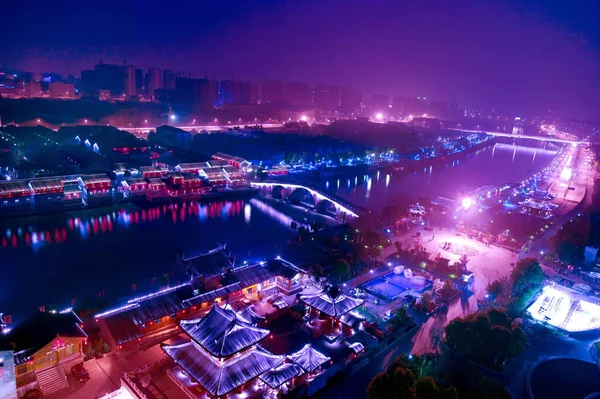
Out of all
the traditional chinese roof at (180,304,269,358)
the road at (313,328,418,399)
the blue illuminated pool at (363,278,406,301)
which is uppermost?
the traditional chinese roof at (180,304,269,358)

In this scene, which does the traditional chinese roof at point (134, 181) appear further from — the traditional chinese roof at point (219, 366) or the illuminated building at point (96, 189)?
the traditional chinese roof at point (219, 366)

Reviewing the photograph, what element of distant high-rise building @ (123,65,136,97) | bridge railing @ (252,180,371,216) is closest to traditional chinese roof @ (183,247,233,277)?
bridge railing @ (252,180,371,216)

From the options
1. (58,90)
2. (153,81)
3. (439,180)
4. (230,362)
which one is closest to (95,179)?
(230,362)

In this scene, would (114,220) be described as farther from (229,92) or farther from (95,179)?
(229,92)

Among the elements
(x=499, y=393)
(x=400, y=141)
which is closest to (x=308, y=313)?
(x=499, y=393)

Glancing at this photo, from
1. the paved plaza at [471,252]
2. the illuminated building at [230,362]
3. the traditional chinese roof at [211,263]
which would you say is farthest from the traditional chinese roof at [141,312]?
the paved plaza at [471,252]

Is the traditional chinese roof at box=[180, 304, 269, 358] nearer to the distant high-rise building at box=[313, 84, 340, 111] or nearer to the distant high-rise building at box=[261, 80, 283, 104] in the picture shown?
the distant high-rise building at box=[261, 80, 283, 104]

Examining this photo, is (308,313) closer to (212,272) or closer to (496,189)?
(212,272)
